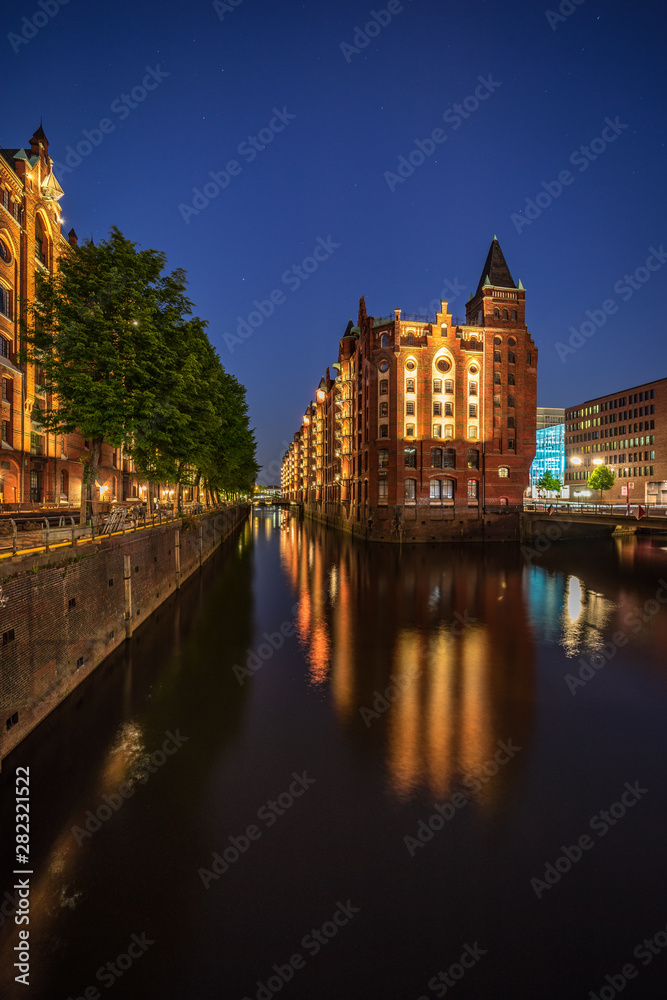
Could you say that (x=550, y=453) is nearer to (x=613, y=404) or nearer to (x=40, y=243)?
Answer: (x=613, y=404)

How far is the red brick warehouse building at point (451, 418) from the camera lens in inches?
2188

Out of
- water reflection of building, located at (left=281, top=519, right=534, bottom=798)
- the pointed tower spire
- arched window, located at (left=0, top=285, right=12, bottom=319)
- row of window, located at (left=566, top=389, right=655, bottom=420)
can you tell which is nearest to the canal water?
water reflection of building, located at (left=281, top=519, right=534, bottom=798)

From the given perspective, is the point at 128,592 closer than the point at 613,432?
Yes

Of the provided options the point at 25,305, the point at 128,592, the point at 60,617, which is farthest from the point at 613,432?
the point at 60,617

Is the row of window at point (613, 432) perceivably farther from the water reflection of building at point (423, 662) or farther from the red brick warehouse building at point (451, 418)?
the water reflection of building at point (423, 662)

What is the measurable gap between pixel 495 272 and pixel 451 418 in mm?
20119

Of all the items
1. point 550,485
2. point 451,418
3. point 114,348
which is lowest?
point 550,485

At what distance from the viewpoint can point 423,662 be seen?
52.5 ft

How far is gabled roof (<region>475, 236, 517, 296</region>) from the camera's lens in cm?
5788

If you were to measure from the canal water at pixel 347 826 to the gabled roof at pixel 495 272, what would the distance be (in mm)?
53363

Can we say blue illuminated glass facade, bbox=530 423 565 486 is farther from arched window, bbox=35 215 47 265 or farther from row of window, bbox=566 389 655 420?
arched window, bbox=35 215 47 265

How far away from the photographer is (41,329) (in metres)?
20.9

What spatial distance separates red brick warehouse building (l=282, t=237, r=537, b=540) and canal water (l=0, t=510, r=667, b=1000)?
38811 millimetres

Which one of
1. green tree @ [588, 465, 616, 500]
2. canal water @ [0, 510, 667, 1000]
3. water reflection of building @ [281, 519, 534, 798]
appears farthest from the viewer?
green tree @ [588, 465, 616, 500]
